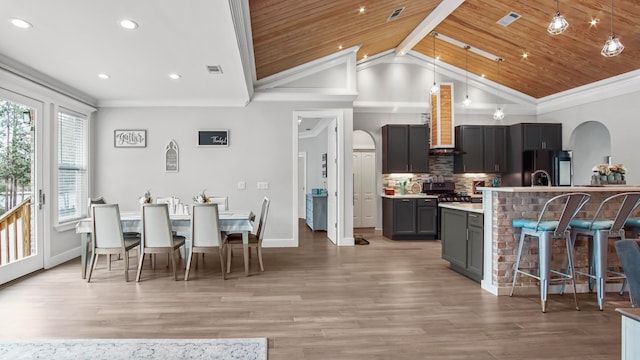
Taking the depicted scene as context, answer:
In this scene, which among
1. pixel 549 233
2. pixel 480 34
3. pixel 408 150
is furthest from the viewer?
pixel 408 150

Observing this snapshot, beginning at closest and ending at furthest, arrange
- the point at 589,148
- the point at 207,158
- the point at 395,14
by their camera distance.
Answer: the point at 395,14 → the point at 207,158 → the point at 589,148

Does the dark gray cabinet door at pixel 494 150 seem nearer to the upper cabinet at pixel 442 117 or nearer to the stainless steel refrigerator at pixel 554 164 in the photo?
the stainless steel refrigerator at pixel 554 164

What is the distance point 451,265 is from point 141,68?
182 inches

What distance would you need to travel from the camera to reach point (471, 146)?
304 inches

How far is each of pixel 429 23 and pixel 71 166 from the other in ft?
19.9

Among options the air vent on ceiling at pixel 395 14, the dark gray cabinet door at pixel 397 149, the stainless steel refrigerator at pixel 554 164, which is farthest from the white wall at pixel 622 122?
the air vent on ceiling at pixel 395 14

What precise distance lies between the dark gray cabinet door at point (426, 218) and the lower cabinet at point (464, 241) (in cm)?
236

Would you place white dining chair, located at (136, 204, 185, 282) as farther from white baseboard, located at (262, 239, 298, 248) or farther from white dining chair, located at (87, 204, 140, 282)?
white baseboard, located at (262, 239, 298, 248)

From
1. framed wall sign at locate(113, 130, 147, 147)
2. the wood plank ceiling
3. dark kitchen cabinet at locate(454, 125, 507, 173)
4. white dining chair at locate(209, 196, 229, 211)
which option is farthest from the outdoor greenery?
dark kitchen cabinet at locate(454, 125, 507, 173)

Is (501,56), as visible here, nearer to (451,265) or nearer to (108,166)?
(451,265)

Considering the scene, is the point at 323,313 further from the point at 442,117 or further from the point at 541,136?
the point at 541,136

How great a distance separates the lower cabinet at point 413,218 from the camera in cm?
730

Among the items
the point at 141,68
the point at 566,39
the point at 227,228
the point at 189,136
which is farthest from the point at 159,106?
the point at 566,39

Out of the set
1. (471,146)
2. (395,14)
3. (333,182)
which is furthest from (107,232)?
(471,146)
